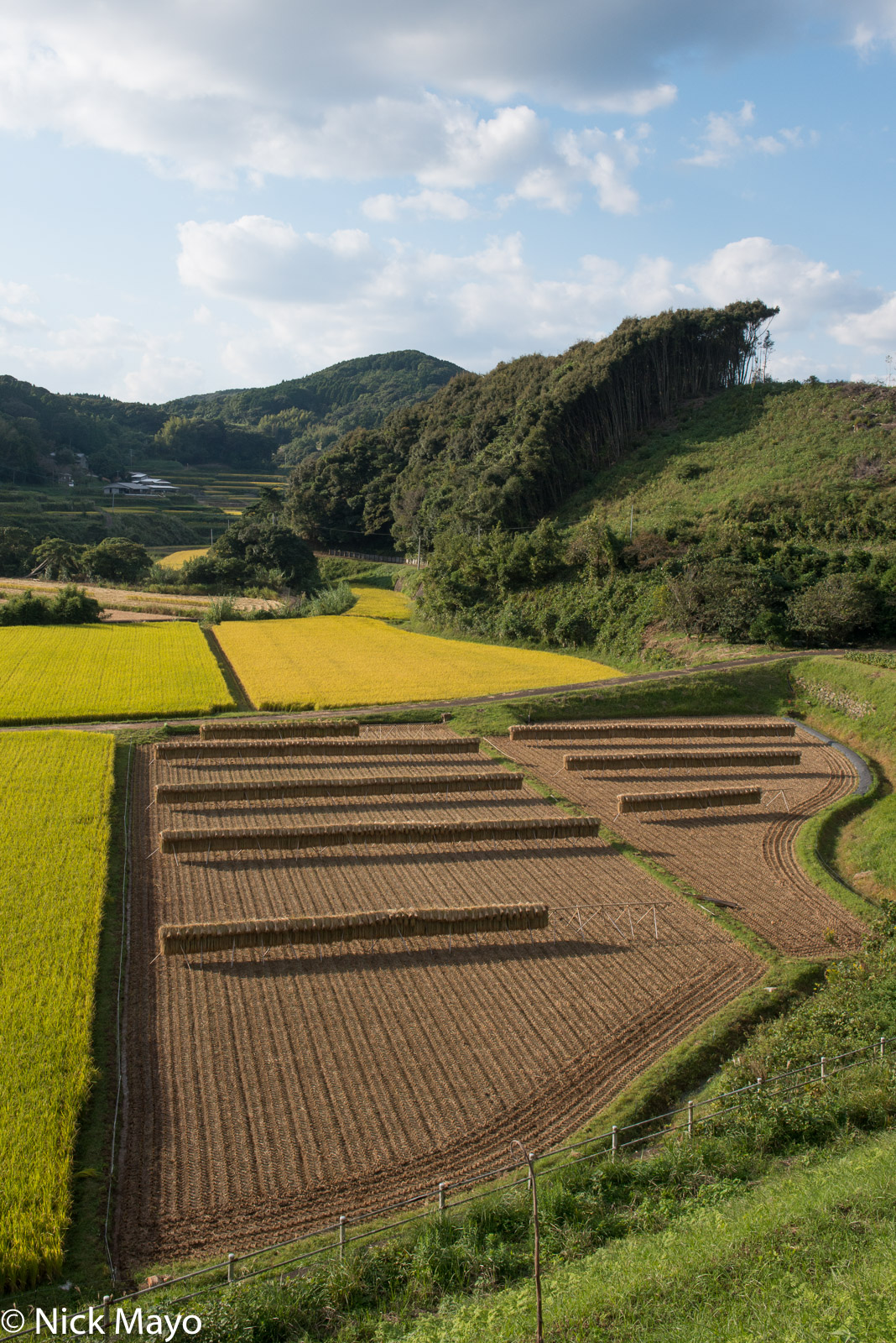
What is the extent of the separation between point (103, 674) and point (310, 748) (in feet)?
46.0

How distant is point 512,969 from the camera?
51.3 feet

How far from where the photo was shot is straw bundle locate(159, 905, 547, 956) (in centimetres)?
1530

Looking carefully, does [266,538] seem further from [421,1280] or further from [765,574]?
[421,1280]

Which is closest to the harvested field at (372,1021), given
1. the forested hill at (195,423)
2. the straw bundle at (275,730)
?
the straw bundle at (275,730)

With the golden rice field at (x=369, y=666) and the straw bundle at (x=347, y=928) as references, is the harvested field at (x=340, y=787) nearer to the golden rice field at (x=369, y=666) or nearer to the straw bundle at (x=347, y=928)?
the straw bundle at (x=347, y=928)

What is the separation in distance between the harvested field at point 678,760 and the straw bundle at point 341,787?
10.5 feet

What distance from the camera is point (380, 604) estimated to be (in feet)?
209

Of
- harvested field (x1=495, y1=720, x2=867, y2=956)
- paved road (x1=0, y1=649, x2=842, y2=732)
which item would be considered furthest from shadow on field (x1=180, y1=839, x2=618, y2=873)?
paved road (x1=0, y1=649, x2=842, y2=732)

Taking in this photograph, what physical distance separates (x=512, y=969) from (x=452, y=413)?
74391 mm

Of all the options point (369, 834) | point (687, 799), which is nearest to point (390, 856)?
point (369, 834)

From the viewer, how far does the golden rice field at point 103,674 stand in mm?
30859

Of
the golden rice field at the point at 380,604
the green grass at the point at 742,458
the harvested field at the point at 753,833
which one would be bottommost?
the harvested field at the point at 753,833

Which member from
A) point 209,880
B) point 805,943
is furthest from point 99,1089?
point 805,943

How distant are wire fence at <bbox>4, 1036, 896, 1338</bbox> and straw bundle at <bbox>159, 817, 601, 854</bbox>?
9.73m
